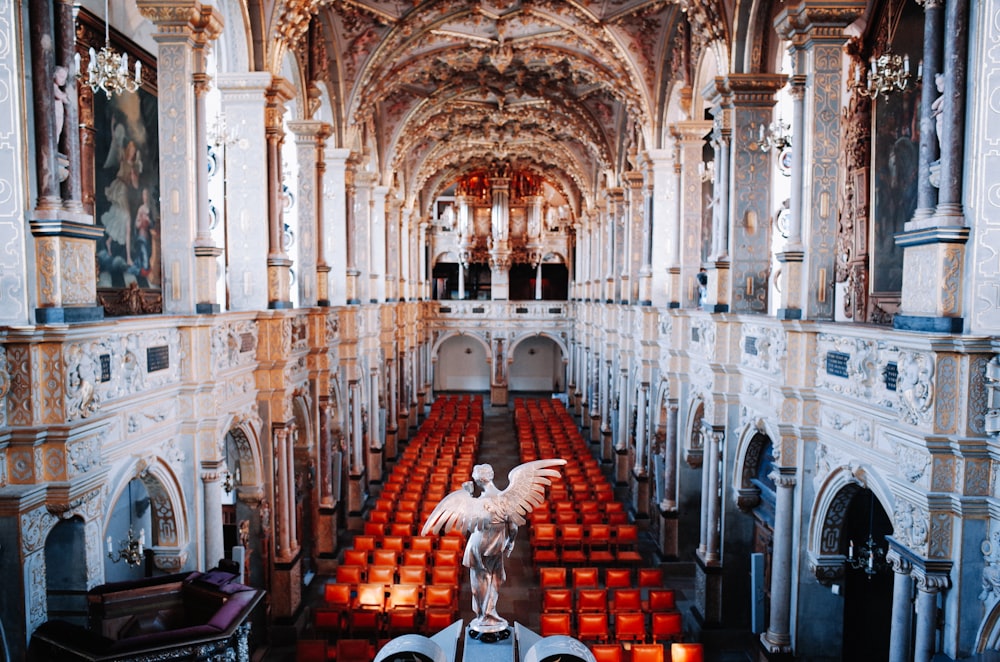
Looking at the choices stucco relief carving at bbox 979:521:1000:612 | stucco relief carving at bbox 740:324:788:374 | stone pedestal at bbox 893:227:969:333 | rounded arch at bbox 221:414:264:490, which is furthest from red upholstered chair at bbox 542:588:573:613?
stone pedestal at bbox 893:227:969:333

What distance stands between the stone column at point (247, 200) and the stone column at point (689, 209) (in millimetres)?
8293

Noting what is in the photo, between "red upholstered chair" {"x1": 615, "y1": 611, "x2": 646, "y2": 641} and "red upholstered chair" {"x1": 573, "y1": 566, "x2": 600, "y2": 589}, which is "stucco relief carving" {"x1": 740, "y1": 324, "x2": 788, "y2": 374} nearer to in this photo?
"red upholstered chair" {"x1": 615, "y1": 611, "x2": 646, "y2": 641}

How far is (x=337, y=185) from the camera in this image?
17141 mm

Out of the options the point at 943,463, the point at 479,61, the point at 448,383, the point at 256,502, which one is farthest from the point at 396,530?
the point at 448,383

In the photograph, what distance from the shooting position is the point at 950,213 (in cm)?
595

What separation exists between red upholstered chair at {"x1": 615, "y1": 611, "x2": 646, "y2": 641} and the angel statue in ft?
19.0

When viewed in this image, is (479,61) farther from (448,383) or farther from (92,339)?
(448,383)

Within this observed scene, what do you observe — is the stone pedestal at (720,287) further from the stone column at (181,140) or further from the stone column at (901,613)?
the stone column at (181,140)

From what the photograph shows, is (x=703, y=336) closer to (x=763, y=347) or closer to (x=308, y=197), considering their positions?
(x=763, y=347)

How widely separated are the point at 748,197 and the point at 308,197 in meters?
8.80

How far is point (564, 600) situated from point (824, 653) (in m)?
4.40

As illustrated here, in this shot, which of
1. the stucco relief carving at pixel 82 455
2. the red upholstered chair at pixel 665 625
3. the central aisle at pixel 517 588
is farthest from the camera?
the central aisle at pixel 517 588

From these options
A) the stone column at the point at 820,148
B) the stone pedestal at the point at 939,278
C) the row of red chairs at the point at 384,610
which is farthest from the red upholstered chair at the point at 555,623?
the stone pedestal at the point at 939,278

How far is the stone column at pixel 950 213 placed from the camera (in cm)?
589
